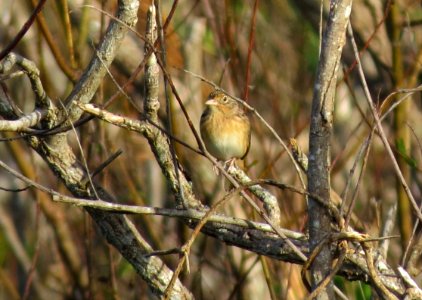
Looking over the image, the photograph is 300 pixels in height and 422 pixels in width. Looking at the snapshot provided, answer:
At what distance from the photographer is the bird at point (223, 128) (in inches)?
209

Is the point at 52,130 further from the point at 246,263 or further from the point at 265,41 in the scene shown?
the point at 265,41

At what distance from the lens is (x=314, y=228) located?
106 inches

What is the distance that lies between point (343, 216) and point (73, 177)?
35.5 inches

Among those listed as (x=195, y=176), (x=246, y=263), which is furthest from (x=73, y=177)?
(x=246, y=263)

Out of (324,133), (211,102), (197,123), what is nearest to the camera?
(324,133)

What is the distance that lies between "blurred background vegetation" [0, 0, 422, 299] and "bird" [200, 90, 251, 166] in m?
0.11

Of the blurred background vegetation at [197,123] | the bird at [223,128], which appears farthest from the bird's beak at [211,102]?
the blurred background vegetation at [197,123]

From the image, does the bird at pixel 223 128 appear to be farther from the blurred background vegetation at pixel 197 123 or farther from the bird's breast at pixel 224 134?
the blurred background vegetation at pixel 197 123

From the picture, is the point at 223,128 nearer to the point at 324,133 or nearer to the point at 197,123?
the point at 197,123

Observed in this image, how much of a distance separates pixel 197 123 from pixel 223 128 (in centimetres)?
42

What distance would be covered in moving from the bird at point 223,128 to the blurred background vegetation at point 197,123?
0.11 m

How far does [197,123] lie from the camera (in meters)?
5.78

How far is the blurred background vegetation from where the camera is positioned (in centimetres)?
490

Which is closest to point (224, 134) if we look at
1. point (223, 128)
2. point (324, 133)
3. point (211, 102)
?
point (223, 128)
